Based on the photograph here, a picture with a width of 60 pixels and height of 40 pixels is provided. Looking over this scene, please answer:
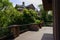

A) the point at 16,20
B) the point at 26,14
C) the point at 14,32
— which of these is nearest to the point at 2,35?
the point at 14,32

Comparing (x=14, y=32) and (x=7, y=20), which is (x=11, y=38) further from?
(x=7, y=20)

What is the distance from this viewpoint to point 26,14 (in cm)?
1680

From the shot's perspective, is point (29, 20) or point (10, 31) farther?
point (29, 20)

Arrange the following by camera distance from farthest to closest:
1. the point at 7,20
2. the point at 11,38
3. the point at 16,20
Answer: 1. the point at 16,20
2. the point at 7,20
3. the point at 11,38

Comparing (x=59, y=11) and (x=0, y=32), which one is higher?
(x=59, y=11)

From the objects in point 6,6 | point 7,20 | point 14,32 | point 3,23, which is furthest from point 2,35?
point 6,6

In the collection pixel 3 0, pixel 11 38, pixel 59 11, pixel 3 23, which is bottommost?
pixel 11 38

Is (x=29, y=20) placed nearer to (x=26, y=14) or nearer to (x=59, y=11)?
(x=26, y=14)

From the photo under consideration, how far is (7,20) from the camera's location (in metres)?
11.9

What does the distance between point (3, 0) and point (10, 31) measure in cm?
297

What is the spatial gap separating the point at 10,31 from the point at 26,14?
6842 mm

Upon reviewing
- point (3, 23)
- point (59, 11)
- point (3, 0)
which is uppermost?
point (3, 0)

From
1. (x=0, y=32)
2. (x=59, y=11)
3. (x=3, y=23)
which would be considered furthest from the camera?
(x=3, y=23)

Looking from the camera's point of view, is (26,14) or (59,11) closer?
(59,11)
